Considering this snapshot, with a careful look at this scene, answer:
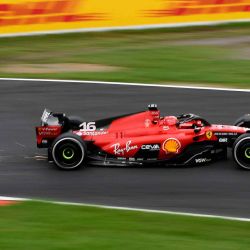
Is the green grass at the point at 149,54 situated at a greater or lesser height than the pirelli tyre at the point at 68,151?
greater

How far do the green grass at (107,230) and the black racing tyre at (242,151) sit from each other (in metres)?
2.41

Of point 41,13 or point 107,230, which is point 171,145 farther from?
point 41,13

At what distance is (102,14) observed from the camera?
23.1 metres

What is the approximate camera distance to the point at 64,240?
8.43 meters

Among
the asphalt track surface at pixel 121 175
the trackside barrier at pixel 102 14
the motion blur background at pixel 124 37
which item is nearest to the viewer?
the asphalt track surface at pixel 121 175

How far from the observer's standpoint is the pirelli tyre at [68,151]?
11.9 metres

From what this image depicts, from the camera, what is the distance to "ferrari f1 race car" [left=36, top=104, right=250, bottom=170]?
11.9 m

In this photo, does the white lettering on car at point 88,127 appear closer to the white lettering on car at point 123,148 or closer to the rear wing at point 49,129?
the rear wing at point 49,129

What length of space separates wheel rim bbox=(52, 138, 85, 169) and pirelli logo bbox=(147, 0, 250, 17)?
39.2 feet

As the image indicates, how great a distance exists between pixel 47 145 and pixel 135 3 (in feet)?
36.9

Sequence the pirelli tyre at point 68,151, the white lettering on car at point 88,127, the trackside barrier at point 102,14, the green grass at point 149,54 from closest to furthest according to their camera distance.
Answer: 1. the pirelli tyre at point 68,151
2. the white lettering on car at point 88,127
3. the green grass at point 149,54
4. the trackside barrier at point 102,14

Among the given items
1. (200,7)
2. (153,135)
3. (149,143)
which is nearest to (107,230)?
(149,143)

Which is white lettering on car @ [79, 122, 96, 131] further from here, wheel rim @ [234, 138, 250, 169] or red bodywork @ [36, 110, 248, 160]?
wheel rim @ [234, 138, 250, 169]

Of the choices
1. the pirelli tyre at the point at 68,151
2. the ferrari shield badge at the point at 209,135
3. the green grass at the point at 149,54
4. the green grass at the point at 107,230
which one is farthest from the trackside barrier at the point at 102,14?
the green grass at the point at 107,230
